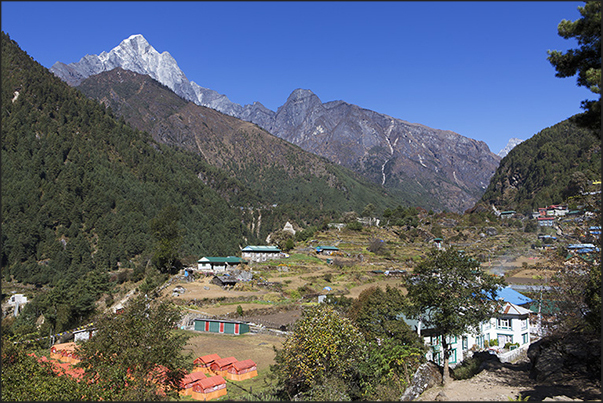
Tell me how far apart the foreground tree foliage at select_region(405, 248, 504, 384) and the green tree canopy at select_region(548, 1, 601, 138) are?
35.6ft

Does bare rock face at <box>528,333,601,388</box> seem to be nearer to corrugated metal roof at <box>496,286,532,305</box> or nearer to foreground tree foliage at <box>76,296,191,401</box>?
foreground tree foliage at <box>76,296,191,401</box>

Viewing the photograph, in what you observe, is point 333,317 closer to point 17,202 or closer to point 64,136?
point 17,202

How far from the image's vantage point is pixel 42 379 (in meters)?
16.6

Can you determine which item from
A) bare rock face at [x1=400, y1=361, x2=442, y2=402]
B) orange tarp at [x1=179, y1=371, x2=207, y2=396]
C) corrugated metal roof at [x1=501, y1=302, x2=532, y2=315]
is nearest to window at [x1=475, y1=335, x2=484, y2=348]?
corrugated metal roof at [x1=501, y1=302, x2=532, y2=315]

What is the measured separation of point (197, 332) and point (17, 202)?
87.3 meters

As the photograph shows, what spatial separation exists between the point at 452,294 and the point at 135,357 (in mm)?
16358

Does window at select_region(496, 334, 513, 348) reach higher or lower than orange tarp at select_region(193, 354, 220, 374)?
lower

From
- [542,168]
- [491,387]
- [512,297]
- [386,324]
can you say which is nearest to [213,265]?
[512,297]

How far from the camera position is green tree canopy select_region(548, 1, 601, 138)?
480 inches

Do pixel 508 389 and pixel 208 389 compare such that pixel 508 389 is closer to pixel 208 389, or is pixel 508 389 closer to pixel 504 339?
pixel 208 389

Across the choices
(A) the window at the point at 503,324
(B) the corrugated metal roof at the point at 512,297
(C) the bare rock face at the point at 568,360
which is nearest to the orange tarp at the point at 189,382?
(C) the bare rock face at the point at 568,360

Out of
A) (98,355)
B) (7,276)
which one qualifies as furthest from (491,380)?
(7,276)

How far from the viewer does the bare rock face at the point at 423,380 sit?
18.9 metres

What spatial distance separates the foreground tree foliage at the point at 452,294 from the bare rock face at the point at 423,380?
636 mm
